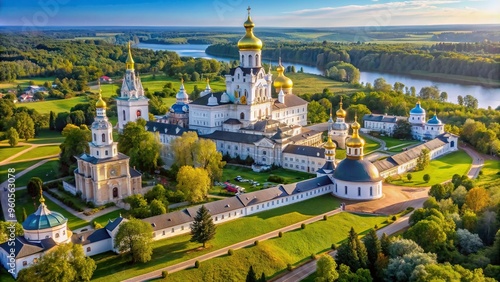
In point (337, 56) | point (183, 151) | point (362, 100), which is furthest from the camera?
point (337, 56)

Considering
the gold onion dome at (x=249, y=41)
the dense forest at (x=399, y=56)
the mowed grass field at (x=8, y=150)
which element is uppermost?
the gold onion dome at (x=249, y=41)

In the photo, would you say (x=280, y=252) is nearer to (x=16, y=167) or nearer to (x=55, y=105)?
(x=16, y=167)

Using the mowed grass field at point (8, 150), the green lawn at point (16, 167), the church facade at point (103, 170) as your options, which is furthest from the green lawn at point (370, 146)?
the mowed grass field at point (8, 150)

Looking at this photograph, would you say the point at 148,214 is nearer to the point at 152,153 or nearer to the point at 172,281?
the point at 172,281

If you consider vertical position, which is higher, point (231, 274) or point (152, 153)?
point (152, 153)

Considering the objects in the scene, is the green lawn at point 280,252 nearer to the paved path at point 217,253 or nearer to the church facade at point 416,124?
the paved path at point 217,253

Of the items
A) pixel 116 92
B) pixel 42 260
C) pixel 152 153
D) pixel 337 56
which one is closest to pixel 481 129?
pixel 152 153

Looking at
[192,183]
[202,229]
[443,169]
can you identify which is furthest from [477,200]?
[192,183]

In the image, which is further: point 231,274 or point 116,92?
point 116,92
